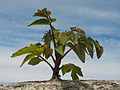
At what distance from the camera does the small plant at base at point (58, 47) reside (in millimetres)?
3754

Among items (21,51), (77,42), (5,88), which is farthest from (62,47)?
(5,88)

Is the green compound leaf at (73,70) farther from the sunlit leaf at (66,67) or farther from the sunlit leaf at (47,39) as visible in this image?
the sunlit leaf at (47,39)

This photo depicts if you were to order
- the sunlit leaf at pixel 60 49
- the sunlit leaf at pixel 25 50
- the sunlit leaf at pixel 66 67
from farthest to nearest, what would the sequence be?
the sunlit leaf at pixel 66 67
the sunlit leaf at pixel 25 50
the sunlit leaf at pixel 60 49

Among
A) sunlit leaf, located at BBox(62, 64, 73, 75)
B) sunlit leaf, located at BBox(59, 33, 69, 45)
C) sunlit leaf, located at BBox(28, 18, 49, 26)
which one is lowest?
sunlit leaf, located at BBox(62, 64, 73, 75)

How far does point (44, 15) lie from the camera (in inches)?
159

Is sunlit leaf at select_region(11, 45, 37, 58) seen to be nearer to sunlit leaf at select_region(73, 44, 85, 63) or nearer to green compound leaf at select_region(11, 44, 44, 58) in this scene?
green compound leaf at select_region(11, 44, 44, 58)

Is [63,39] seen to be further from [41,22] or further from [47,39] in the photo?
[41,22]

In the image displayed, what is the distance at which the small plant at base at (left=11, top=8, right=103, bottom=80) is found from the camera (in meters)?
3.75

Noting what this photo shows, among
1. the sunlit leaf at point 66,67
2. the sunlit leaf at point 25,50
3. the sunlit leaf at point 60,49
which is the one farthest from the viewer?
the sunlit leaf at point 66,67

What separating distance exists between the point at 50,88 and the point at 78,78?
420 millimetres

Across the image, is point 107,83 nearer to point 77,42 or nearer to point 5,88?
point 77,42

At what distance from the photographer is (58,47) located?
148 inches

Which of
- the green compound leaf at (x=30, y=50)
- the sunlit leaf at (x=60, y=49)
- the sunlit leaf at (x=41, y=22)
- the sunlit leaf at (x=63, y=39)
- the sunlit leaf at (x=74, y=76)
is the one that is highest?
the sunlit leaf at (x=41, y=22)

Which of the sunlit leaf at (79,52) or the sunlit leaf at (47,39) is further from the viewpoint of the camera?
the sunlit leaf at (47,39)
